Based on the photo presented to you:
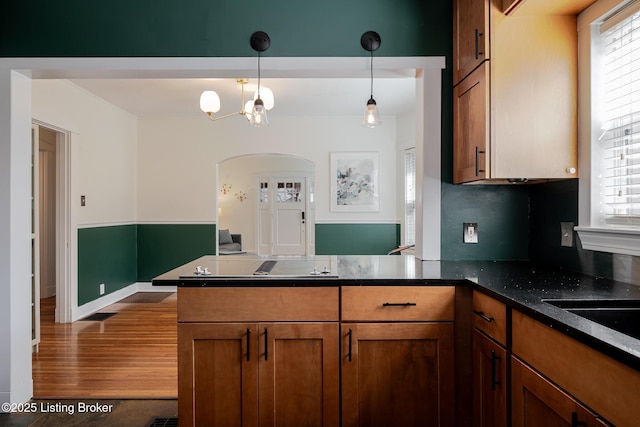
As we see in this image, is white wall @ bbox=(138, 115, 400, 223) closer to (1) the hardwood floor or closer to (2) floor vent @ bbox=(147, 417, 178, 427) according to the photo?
(1) the hardwood floor

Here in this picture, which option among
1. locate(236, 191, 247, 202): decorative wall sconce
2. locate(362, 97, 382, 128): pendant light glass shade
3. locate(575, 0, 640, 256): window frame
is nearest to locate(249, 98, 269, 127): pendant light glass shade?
locate(362, 97, 382, 128): pendant light glass shade

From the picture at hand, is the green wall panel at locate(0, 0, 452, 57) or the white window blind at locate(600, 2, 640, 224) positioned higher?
the green wall panel at locate(0, 0, 452, 57)

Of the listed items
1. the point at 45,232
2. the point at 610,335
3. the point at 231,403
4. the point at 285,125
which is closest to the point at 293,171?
the point at 285,125

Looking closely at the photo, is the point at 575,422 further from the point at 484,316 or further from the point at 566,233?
the point at 566,233

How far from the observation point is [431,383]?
6.08ft

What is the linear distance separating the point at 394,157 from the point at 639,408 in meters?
5.20

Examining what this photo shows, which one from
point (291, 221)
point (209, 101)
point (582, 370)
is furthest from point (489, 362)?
point (291, 221)

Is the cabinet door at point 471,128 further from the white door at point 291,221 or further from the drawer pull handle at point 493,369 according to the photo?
the white door at point 291,221

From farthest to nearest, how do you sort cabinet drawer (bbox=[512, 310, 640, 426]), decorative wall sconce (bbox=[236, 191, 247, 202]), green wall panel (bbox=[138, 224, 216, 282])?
1. decorative wall sconce (bbox=[236, 191, 247, 202])
2. green wall panel (bbox=[138, 224, 216, 282])
3. cabinet drawer (bbox=[512, 310, 640, 426])

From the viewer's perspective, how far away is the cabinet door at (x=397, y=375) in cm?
185

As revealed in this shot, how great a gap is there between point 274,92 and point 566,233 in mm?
3445

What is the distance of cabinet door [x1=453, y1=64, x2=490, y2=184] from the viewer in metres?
1.99

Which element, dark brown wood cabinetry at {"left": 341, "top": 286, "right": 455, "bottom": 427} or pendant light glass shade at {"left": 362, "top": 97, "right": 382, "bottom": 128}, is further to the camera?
pendant light glass shade at {"left": 362, "top": 97, "right": 382, "bottom": 128}

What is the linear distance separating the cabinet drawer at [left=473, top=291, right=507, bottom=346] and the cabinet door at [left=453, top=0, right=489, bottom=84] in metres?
1.15
